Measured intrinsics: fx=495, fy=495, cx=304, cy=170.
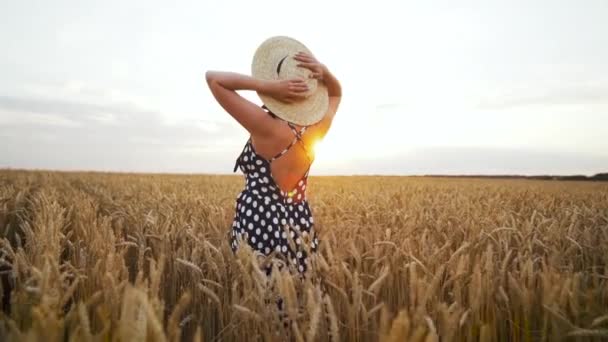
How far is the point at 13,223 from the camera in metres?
4.82

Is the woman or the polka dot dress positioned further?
Answer: the polka dot dress

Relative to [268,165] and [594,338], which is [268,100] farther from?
[594,338]

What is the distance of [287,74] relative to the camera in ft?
9.50

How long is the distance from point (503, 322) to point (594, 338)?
32 centimetres

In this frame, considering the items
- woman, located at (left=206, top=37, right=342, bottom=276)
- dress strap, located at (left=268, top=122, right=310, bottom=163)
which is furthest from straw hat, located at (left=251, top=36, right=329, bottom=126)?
dress strap, located at (left=268, top=122, right=310, bottom=163)

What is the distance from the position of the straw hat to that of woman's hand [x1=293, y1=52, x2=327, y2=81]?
33 millimetres

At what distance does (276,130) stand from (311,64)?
0.47m

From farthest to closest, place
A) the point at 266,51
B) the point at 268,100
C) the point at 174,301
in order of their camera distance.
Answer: the point at 266,51, the point at 268,100, the point at 174,301

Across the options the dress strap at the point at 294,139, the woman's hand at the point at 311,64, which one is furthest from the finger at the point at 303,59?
the dress strap at the point at 294,139

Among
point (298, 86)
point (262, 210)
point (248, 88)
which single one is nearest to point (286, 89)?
point (298, 86)

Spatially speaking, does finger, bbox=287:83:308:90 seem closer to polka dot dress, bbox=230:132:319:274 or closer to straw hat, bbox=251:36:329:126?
straw hat, bbox=251:36:329:126

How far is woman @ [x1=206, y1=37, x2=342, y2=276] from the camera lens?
2.86m

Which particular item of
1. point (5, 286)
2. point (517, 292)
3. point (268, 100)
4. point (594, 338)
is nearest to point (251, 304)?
point (517, 292)

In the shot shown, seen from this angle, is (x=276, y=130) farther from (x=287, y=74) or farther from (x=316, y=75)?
(x=316, y=75)
